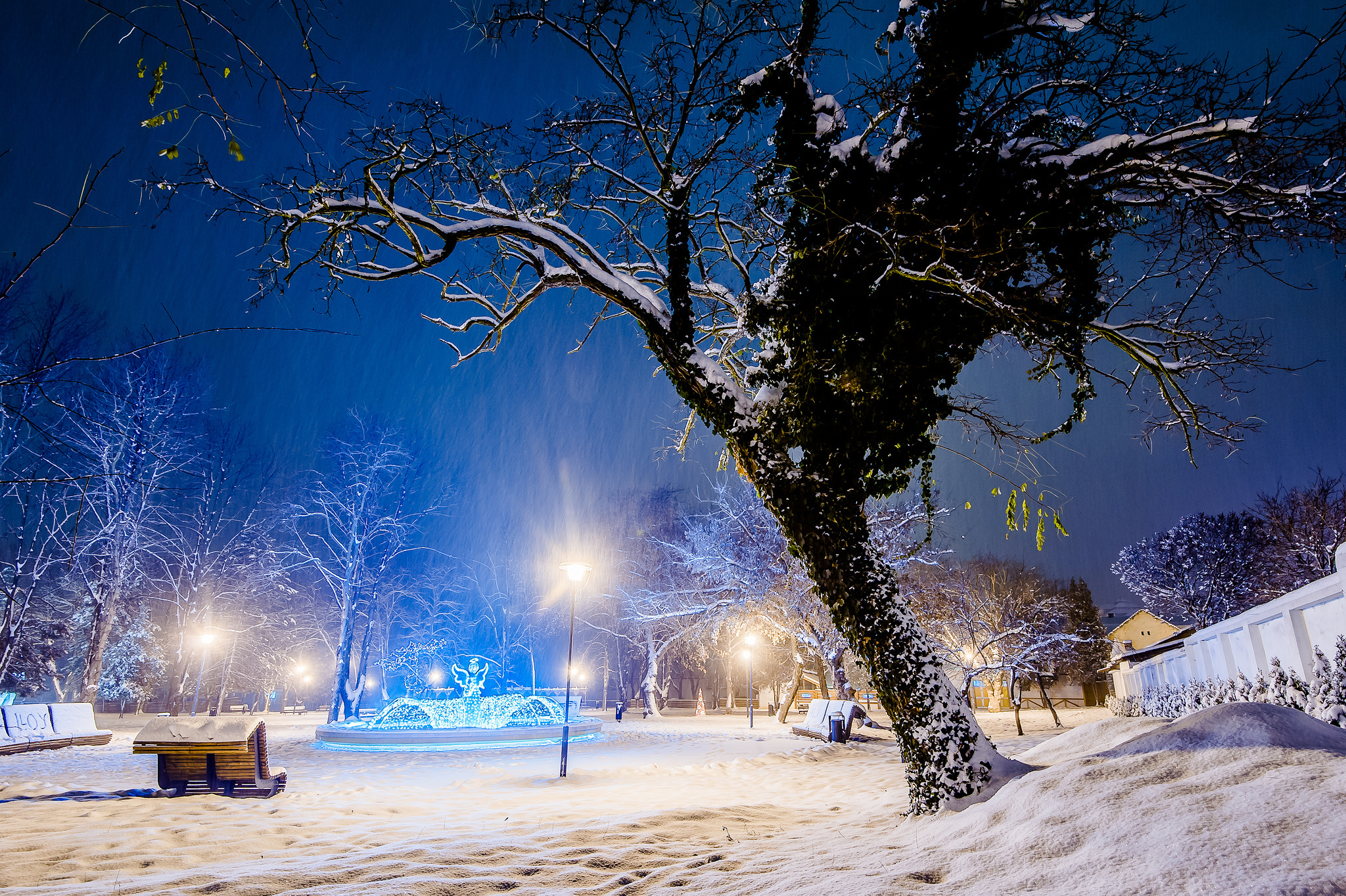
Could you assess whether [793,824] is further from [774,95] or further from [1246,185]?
[774,95]

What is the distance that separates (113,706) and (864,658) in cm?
5825

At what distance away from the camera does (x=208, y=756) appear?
7.31 metres

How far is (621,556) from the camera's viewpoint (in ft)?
118

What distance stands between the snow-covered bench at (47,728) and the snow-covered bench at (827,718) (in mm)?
16930

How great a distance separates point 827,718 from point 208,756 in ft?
43.4

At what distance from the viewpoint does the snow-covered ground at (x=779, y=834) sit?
245 cm

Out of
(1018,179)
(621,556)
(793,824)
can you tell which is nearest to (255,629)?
(621,556)

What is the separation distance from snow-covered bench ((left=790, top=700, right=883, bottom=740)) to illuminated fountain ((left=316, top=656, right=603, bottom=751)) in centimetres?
625

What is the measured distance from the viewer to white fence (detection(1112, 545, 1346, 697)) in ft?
18.0

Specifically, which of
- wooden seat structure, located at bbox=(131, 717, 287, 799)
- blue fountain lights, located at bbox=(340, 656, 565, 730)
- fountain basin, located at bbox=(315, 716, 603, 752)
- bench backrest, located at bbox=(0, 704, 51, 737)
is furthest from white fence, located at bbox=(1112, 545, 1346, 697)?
bench backrest, located at bbox=(0, 704, 51, 737)

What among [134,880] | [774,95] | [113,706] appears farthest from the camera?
[113,706]

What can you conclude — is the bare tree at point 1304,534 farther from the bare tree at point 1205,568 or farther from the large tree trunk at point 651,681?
the large tree trunk at point 651,681

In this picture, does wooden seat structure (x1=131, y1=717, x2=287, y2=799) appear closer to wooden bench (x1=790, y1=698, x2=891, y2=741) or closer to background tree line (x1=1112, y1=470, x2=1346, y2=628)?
wooden bench (x1=790, y1=698, x2=891, y2=741)

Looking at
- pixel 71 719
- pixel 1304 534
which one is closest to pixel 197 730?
pixel 71 719
